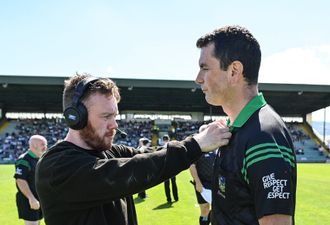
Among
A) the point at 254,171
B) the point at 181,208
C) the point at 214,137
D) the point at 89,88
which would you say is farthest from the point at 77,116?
the point at 181,208

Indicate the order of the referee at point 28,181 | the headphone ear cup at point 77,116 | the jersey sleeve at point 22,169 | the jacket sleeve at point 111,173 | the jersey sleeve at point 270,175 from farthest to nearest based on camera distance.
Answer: the jersey sleeve at point 22,169 < the referee at point 28,181 < the headphone ear cup at point 77,116 < the jacket sleeve at point 111,173 < the jersey sleeve at point 270,175

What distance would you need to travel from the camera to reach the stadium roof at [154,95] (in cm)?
4834

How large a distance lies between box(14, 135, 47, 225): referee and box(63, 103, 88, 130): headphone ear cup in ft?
16.7

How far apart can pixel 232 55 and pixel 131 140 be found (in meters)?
50.9

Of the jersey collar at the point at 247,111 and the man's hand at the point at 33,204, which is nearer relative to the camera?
the jersey collar at the point at 247,111

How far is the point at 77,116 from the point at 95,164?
0.36 m

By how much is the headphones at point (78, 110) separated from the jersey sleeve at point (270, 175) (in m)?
1.20

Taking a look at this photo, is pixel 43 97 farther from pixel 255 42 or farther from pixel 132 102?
pixel 255 42

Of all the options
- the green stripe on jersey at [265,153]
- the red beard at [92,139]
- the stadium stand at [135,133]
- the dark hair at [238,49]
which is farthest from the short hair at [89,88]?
the stadium stand at [135,133]

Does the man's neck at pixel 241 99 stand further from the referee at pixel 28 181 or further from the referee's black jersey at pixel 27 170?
the referee's black jersey at pixel 27 170

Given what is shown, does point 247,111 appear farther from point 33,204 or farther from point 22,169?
point 22,169

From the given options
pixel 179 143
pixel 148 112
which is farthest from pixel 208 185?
pixel 148 112

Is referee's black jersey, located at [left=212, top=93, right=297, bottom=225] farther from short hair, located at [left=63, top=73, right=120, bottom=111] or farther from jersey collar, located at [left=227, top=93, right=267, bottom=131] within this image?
short hair, located at [left=63, top=73, right=120, bottom=111]

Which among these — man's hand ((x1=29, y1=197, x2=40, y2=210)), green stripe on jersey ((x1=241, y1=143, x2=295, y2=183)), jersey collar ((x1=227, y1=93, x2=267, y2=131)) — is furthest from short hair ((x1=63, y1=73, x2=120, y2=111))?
man's hand ((x1=29, y1=197, x2=40, y2=210))
